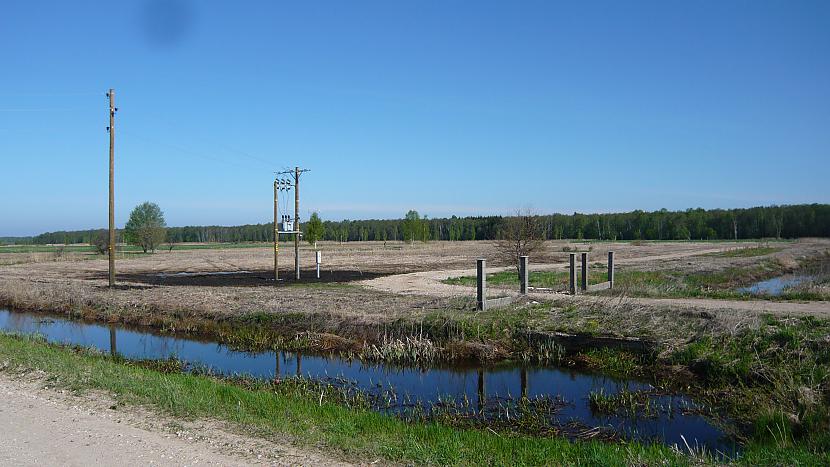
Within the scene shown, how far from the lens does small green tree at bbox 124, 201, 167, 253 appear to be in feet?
277

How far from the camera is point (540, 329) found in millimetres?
16172

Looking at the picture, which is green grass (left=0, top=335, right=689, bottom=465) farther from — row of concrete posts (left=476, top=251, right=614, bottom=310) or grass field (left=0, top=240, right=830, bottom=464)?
row of concrete posts (left=476, top=251, right=614, bottom=310)

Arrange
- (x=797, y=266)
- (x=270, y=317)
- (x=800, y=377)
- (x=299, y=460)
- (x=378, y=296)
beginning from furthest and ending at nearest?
(x=797, y=266), (x=378, y=296), (x=270, y=317), (x=800, y=377), (x=299, y=460)

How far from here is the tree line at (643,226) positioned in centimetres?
11284

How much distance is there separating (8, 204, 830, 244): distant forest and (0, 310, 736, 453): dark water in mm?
72983

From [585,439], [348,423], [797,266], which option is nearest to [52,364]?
[348,423]

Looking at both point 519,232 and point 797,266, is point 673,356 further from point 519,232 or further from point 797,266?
point 797,266

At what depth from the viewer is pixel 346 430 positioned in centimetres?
830

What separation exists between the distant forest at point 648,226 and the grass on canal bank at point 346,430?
79.2 m

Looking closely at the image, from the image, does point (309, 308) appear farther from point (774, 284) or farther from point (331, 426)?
point (774, 284)

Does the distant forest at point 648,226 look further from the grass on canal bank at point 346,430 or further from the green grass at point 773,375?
the grass on canal bank at point 346,430

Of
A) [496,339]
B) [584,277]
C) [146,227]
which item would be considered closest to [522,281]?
[584,277]

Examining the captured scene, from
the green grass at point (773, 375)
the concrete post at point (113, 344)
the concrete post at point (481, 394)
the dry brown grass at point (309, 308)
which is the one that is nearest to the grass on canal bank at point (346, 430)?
the green grass at point (773, 375)

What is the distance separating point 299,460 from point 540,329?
10335 millimetres
